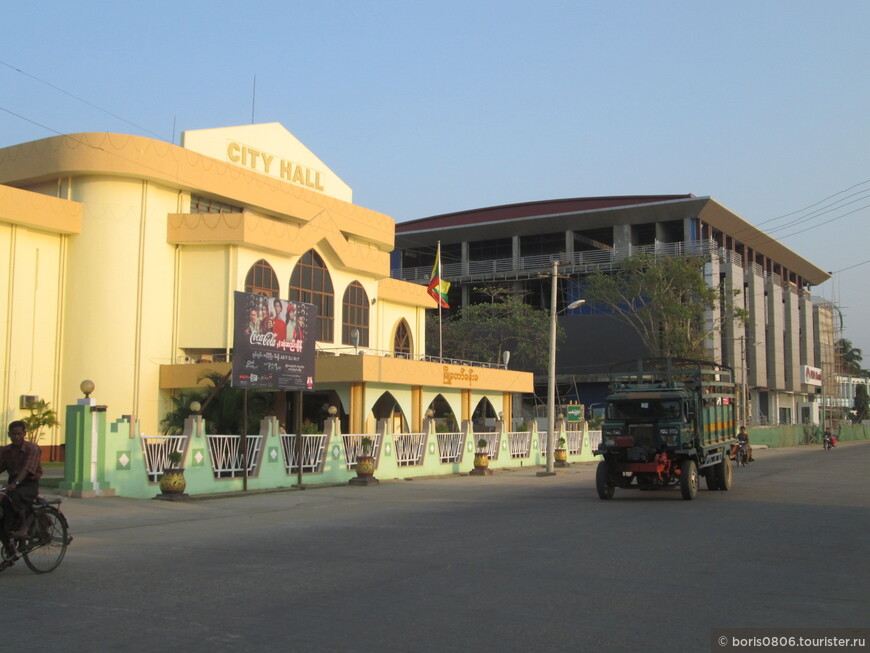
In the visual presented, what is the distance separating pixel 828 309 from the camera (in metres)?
96.1

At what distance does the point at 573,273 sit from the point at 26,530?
66140 mm

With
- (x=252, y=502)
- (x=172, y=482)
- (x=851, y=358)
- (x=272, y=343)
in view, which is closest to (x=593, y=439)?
(x=272, y=343)

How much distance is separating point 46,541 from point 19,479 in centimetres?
77

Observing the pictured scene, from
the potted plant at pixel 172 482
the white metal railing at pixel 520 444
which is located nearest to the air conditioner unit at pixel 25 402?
the potted plant at pixel 172 482

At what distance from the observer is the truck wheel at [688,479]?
19.1 metres

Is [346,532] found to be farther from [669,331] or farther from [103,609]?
[669,331]

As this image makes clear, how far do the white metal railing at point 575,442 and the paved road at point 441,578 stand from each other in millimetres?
23391

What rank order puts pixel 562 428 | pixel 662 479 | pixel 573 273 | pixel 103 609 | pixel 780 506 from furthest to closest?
pixel 573 273 < pixel 562 428 < pixel 662 479 < pixel 780 506 < pixel 103 609

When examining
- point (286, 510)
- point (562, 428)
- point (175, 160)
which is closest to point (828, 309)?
point (562, 428)

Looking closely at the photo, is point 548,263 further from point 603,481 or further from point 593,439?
point 603,481

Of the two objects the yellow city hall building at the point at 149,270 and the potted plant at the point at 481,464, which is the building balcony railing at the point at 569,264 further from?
the potted plant at the point at 481,464

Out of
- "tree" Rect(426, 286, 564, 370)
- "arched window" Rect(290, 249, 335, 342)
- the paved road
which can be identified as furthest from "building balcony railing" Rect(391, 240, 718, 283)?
the paved road

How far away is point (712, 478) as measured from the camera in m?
21.9

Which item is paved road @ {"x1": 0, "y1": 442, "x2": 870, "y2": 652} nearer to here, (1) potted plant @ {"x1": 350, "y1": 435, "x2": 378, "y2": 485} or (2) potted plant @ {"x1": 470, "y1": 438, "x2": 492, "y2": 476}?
(1) potted plant @ {"x1": 350, "y1": 435, "x2": 378, "y2": 485}
